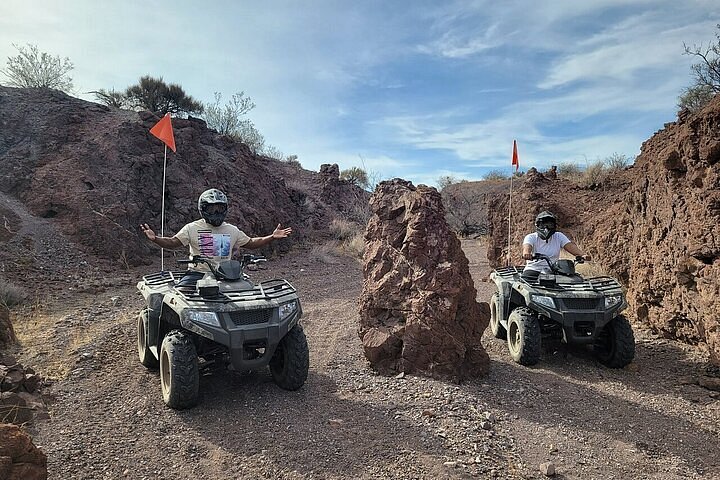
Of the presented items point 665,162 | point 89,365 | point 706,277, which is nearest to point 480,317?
point 706,277

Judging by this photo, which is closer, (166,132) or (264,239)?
(264,239)

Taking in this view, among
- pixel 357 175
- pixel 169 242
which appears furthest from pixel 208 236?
pixel 357 175

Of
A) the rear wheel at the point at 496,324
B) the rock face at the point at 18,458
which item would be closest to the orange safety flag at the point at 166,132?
the rear wheel at the point at 496,324

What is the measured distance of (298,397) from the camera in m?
5.15

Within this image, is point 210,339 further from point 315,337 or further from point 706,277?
point 706,277

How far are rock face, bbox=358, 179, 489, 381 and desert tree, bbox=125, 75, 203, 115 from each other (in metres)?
20.6

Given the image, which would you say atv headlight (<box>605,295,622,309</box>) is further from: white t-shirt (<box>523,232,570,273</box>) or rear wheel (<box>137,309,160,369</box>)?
rear wheel (<box>137,309,160,369</box>)

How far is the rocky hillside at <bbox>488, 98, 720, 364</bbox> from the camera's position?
654 cm

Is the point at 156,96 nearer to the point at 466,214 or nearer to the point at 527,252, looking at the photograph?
the point at 466,214

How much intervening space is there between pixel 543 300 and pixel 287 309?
129 inches

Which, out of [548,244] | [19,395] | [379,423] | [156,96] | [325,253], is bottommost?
[379,423]

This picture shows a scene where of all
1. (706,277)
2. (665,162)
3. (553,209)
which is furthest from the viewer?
(553,209)

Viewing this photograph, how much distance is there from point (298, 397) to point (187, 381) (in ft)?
3.62

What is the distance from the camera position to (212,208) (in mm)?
5664
